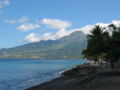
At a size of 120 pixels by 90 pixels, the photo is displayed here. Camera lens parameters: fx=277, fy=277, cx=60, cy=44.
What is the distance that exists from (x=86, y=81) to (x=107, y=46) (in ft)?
113

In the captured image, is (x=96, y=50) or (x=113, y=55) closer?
(x=113, y=55)

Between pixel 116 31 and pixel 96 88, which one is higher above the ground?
pixel 116 31

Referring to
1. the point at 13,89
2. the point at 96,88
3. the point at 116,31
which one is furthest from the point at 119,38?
the point at 96,88

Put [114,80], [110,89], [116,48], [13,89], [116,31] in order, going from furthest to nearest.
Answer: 1. [116,31]
2. [116,48]
3. [13,89]
4. [114,80]
5. [110,89]

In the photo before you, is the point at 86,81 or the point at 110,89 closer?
the point at 110,89

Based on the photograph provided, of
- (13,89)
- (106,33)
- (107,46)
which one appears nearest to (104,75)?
(13,89)

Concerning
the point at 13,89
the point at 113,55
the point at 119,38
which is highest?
the point at 119,38

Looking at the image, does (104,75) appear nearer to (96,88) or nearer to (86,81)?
(86,81)

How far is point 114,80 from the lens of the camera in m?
46.0

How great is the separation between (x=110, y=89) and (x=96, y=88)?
2.50m

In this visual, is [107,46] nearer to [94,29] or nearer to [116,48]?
[116,48]

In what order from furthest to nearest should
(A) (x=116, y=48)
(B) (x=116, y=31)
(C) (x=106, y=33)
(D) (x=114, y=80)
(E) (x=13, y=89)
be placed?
(C) (x=106, y=33), (B) (x=116, y=31), (A) (x=116, y=48), (E) (x=13, y=89), (D) (x=114, y=80)

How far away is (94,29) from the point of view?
105625 mm

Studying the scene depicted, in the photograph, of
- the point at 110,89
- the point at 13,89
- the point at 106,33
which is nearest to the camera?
the point at 110,89
